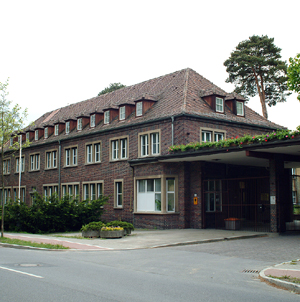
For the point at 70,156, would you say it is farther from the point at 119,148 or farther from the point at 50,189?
the point at 119,148

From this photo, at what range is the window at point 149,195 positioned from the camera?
88.3 feet

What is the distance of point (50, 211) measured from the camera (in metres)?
26.2

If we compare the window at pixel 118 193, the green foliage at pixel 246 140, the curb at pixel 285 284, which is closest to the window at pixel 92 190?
the window at pixel 118 193

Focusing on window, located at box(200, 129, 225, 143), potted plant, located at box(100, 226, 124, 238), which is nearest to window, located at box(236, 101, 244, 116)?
window, located at box(200, 129, 225, 143)

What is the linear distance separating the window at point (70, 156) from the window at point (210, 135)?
43.9ft

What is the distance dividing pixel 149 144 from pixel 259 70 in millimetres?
21642

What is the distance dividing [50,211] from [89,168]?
28.1 feet

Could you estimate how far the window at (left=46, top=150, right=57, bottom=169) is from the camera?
39500mm

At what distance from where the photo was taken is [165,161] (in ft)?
84.1

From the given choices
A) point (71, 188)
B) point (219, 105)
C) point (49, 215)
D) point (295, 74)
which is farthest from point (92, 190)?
point (295, 74)

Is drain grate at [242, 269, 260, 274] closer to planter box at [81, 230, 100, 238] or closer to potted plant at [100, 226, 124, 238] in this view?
potted plant at [100, 226, 124, 238]

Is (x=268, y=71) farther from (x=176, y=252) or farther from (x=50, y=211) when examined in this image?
(x=176, y=252)

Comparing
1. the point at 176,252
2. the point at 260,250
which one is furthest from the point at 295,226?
the point at 176,252

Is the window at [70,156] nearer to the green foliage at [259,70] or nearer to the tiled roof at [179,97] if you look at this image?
the tiled roof at [179,97]
